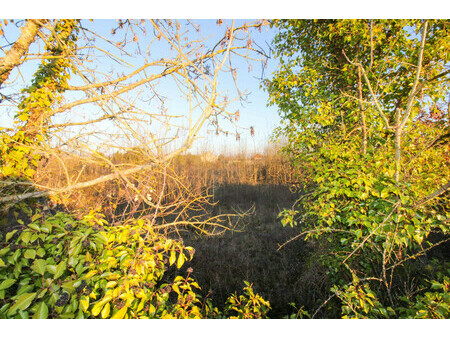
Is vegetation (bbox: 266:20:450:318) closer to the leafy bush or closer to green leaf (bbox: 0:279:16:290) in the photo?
the leafy bush

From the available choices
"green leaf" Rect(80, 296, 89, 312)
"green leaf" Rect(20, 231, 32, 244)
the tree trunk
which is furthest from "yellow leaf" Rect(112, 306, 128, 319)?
the tree trunk

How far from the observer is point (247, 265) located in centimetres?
314

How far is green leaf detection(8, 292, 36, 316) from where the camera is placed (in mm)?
844

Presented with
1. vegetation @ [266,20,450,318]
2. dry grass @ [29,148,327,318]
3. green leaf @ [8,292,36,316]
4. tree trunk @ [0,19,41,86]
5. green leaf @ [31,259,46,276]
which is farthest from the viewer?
dry grass @ [29,148,327,318]

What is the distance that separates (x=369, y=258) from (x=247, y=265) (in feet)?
5.75

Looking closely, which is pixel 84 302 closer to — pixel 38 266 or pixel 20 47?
pixel 38 266

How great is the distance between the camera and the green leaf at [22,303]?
84 centimetres

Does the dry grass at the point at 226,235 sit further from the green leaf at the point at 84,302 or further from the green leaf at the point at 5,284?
the green leaf at the point at 5,284

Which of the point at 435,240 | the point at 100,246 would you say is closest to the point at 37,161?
the point at 100,246

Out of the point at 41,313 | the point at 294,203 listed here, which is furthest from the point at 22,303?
the point at 294,203

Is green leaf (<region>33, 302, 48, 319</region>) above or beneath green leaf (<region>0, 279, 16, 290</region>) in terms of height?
beneath

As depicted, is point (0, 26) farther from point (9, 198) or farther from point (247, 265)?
point (247, 265)

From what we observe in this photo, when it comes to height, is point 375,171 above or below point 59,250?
above

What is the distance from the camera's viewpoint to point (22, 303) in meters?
0.86
